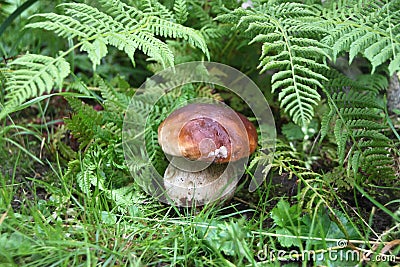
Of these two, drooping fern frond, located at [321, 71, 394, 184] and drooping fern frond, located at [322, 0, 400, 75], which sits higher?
drooping fern frond, located at [322, 0, 400, 75]

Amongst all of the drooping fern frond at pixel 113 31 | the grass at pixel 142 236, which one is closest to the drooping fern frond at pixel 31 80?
the drooping fern frond at pixel 113 31

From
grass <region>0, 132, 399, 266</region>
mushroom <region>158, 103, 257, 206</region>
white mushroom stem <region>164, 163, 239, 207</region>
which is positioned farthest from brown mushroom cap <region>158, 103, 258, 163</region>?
grass <region>0, 132, 399, 266</region>

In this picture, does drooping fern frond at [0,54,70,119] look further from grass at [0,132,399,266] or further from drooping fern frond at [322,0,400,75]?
drooping fern frond at [322,0,400,75]

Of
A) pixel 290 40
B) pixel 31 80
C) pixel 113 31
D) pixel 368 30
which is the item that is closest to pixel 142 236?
pixel 31 80

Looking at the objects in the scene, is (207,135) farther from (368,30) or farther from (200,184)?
(368,30)

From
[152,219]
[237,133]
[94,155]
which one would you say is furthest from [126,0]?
[152,219]

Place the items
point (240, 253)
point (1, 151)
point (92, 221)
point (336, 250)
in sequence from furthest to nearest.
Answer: point (1, 151) → point (92, 221) → point (336, 250) → point (240, 253)

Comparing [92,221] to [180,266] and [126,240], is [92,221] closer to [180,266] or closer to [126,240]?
[126,240]
